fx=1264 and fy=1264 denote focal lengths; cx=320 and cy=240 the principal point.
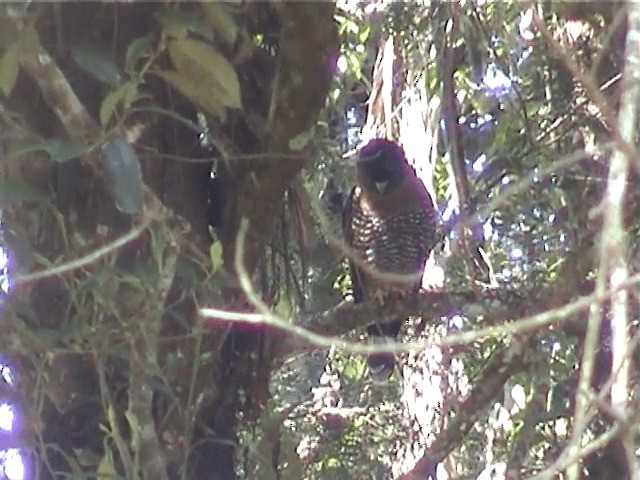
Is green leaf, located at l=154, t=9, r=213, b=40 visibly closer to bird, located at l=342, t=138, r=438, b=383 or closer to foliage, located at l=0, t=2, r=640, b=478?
foliage, located at l=0, t=2, r=640, b=478

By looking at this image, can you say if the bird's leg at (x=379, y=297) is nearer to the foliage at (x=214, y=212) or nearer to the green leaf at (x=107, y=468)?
the foliage at (x=214, y=212)

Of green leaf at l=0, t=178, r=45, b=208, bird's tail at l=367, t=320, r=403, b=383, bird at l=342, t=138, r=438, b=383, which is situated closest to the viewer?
green leaf at l=0, t=178, r=45, b=208

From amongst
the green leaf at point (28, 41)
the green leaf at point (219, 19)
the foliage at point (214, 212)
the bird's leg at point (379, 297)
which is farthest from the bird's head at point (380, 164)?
the green leaf at point (28, 41)

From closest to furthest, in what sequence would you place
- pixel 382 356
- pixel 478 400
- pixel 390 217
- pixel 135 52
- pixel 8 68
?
pixel 8 68 → pixel 135 52 → pixel 478 400 → pixel 382 356 → pixel 390 217

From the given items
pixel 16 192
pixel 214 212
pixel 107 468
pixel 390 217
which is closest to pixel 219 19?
pixel 16 192

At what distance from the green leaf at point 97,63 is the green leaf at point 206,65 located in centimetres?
9

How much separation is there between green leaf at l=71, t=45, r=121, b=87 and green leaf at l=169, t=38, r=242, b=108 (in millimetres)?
90

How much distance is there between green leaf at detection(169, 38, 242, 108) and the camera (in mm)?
1769

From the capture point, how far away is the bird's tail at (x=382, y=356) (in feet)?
11.3

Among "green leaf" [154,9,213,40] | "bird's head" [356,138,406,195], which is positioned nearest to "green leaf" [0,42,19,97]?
"green leaf" [154,9,213,40]

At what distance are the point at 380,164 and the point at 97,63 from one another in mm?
2076

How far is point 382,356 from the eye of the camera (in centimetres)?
359

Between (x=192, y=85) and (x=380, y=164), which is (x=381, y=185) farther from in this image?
(x=192, y=85)

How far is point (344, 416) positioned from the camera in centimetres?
371
